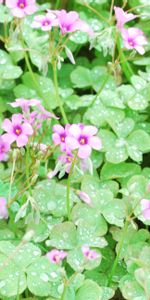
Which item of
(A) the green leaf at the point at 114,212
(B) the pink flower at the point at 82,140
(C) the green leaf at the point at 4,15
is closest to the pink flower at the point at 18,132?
(B) the pink flower at the point at 82,140

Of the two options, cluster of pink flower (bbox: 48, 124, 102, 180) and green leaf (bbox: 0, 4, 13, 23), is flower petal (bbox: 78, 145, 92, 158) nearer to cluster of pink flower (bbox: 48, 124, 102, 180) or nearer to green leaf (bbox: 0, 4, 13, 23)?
cluster of pink flower (bbox: 48, 124, 102, 180)

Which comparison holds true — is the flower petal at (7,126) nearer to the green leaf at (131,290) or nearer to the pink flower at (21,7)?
the pink flower at (21,7)

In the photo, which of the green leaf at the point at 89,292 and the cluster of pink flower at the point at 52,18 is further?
the cluster of pink flower at the point at 52,18

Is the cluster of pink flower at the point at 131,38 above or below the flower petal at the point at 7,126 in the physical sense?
above

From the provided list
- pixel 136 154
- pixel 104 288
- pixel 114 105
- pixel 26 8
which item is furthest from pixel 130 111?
pixel 104 288

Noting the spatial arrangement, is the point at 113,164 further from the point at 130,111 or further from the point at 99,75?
the point at 99,75

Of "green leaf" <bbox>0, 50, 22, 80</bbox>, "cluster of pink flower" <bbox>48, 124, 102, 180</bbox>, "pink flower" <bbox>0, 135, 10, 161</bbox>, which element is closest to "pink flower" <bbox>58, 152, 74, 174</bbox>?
"cluster of pink flower" <bbox>48, 124, 102, 180</bbox>

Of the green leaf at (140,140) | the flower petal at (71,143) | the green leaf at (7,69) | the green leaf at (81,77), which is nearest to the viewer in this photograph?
the flower petal at (71,143)
